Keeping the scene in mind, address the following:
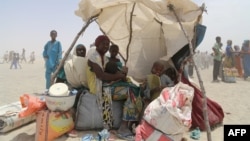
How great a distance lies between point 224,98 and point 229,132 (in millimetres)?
5144

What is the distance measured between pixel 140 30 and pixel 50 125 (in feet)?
Answer: 10.6

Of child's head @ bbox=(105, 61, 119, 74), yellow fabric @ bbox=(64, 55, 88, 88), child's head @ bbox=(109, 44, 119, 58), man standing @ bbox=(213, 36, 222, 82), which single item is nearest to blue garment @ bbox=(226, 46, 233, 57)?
man standing @ bbox=(213, 36, 222, 82)

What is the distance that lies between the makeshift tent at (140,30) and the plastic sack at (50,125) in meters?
1.06

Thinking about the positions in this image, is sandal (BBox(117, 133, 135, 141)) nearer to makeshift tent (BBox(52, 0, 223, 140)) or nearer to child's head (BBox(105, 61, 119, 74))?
→ child's head (BBox(105, 61, 119, 74))

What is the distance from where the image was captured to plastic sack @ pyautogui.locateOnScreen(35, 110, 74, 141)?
456 centimetres

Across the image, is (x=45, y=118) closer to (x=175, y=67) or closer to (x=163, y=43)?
(x=175, y=67)

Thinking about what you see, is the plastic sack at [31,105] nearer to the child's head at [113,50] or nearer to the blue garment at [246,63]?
the child's head at [113,50]

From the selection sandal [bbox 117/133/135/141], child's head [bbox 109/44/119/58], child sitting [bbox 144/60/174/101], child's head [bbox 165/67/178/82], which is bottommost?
sandal [bbox 117/133/135/141]

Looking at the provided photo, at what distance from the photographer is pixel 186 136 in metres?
5.04

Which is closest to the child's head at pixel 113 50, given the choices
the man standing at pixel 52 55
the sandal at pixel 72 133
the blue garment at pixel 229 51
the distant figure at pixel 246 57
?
the sandal at pixel 72 133

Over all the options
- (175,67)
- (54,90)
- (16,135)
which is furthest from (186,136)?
(16,135)

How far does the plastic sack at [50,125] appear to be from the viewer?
4562mm

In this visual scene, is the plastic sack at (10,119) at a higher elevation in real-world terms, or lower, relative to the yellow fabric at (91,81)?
lower

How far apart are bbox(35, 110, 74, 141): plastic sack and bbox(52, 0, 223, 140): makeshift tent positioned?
106cm
